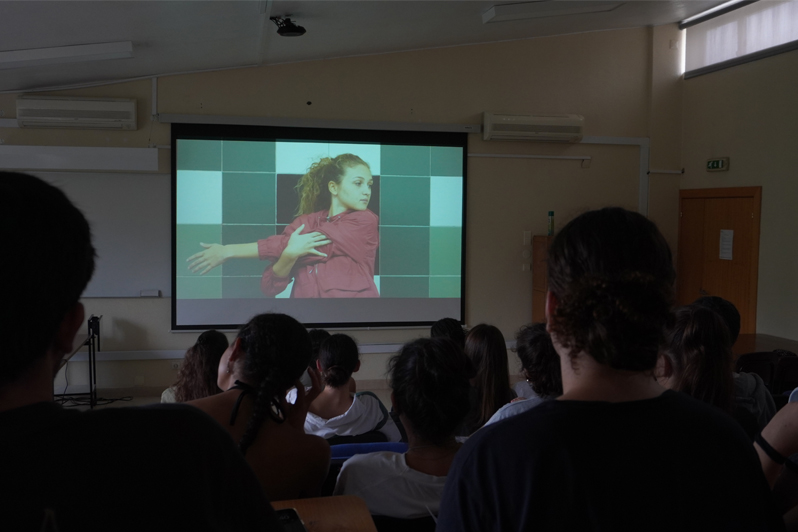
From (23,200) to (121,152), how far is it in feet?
16.2

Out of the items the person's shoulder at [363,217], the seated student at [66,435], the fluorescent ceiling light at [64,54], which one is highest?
the fluorescent ceiling light at [64,54]

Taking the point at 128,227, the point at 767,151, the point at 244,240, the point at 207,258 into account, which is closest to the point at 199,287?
the point at 207,258

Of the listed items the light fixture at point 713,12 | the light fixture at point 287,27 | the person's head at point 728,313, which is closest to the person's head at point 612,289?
the person's head at point 728,313

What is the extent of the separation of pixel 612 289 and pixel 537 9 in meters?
4.37

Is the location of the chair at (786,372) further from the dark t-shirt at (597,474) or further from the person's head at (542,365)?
the dark t-shirt at (597,474)

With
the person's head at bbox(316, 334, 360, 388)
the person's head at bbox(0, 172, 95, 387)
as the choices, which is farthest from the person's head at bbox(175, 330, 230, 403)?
the person's head at bbox(0, 172, 95, 387)

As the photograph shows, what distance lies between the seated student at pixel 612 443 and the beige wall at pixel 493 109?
4.83m

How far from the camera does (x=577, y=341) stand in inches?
32.6

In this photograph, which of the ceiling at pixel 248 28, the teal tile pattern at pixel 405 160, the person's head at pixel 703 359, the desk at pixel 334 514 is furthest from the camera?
the teal tile pattern at pixel 405 160

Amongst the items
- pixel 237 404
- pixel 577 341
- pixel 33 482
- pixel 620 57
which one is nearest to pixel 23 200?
pixel 33 482

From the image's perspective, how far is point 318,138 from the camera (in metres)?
5.38

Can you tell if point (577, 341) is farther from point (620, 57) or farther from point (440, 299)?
point (620, 57)

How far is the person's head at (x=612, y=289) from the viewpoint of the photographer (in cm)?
81

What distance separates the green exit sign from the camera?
215 inches
